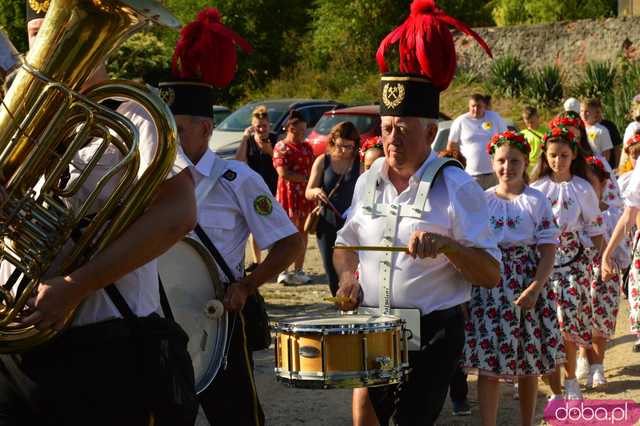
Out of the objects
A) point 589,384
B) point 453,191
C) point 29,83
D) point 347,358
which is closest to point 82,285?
point 29,83

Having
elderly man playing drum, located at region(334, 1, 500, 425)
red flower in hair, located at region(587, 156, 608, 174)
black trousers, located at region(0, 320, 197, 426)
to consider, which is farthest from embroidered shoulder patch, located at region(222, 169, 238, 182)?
red flower in hair, located at region(587, 156, 608, 174)

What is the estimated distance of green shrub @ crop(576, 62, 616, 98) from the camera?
956 inches

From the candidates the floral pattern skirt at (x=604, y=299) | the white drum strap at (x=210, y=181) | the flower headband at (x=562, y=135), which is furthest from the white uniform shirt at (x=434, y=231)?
the floral pattern skirt at (x=604, y=299)

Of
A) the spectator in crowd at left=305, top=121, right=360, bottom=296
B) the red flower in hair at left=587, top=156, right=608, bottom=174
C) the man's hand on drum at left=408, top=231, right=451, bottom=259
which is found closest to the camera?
the man's hand on drum at left=408, top=231, right=451, bottom=259

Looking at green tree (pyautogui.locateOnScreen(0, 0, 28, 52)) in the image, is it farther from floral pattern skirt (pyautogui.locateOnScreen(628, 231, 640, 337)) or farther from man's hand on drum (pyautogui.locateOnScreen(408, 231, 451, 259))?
man's hand on drum (pyautogui.locateOnScreen(408, 231, 451, 259))

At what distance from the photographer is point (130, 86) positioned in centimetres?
319

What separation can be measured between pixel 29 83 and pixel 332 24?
3237cm

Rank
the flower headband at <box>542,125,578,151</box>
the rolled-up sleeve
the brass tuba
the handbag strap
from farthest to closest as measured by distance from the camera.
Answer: the flower headband at <box>542,125,578,151</box> < the handbag strap < the rolled-up sleeve < the brass tuba

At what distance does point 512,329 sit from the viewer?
6230mm

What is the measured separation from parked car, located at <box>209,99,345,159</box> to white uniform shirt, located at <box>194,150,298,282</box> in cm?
Result: 1275

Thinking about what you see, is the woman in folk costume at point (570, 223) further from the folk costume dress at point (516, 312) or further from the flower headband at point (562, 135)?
the folk costume dress at point (516, 312)

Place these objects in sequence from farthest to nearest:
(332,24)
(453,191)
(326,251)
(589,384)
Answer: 1. (332,24)
2. (326,251)
3. (589,384)
4. (453,191)

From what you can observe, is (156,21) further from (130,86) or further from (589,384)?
(589,384)

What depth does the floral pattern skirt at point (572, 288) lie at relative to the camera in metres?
7.40
